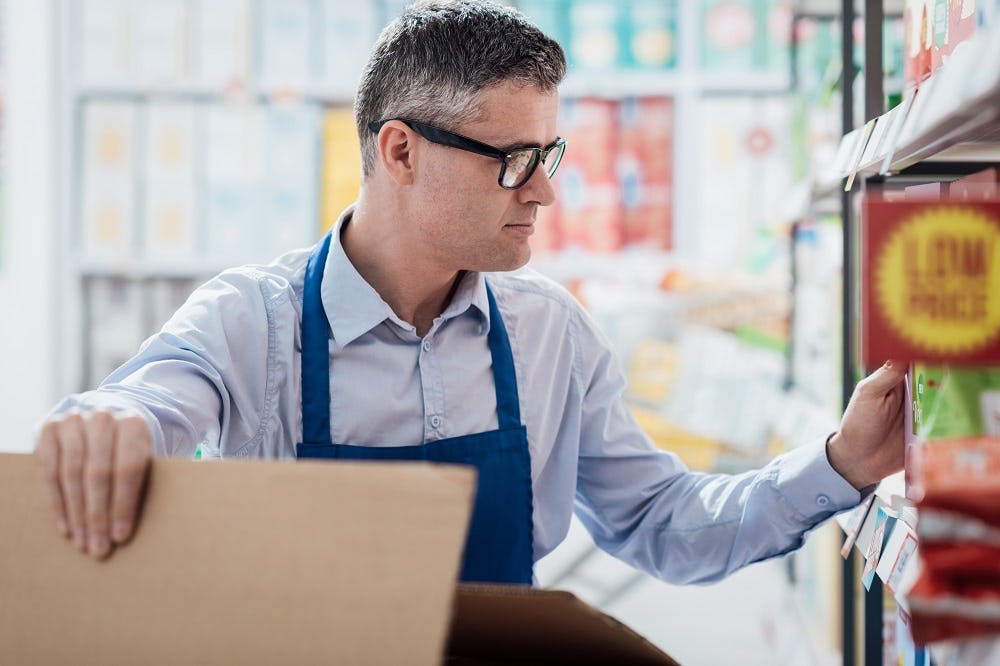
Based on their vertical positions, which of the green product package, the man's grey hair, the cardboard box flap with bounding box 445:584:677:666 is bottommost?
the cardboard box flap with bounding box 445:584:677:666

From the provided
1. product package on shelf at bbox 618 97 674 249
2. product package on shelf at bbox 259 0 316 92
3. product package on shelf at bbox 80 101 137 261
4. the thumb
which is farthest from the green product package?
product package on shelf at bbox 80 101 137 261

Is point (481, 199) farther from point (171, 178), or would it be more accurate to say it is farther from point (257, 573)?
point (171, 178)

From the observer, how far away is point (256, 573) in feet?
2.70

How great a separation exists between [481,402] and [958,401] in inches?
31.2

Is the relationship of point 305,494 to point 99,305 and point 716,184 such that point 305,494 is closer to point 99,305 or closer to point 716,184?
point 716,184

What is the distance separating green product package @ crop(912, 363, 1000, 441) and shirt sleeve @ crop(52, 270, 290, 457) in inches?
33.9

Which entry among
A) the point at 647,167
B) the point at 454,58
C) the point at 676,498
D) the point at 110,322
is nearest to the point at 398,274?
the point at 454,58

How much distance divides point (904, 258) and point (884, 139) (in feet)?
0.81

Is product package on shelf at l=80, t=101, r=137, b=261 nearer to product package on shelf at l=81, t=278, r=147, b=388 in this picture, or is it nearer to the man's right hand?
product package on shelf at l=81, t=278, r=147, b=388

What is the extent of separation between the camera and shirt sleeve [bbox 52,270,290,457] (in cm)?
123

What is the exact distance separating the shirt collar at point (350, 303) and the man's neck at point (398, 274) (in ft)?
0.19

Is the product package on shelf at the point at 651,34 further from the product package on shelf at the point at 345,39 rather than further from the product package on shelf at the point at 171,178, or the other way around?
the product package on shelf at the point at 171,178

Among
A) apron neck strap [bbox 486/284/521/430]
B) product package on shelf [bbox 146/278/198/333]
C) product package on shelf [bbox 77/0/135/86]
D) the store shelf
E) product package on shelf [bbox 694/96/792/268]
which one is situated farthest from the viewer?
product package on shelf [bbox 146/278/198/333]

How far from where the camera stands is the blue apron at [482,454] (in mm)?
1456
